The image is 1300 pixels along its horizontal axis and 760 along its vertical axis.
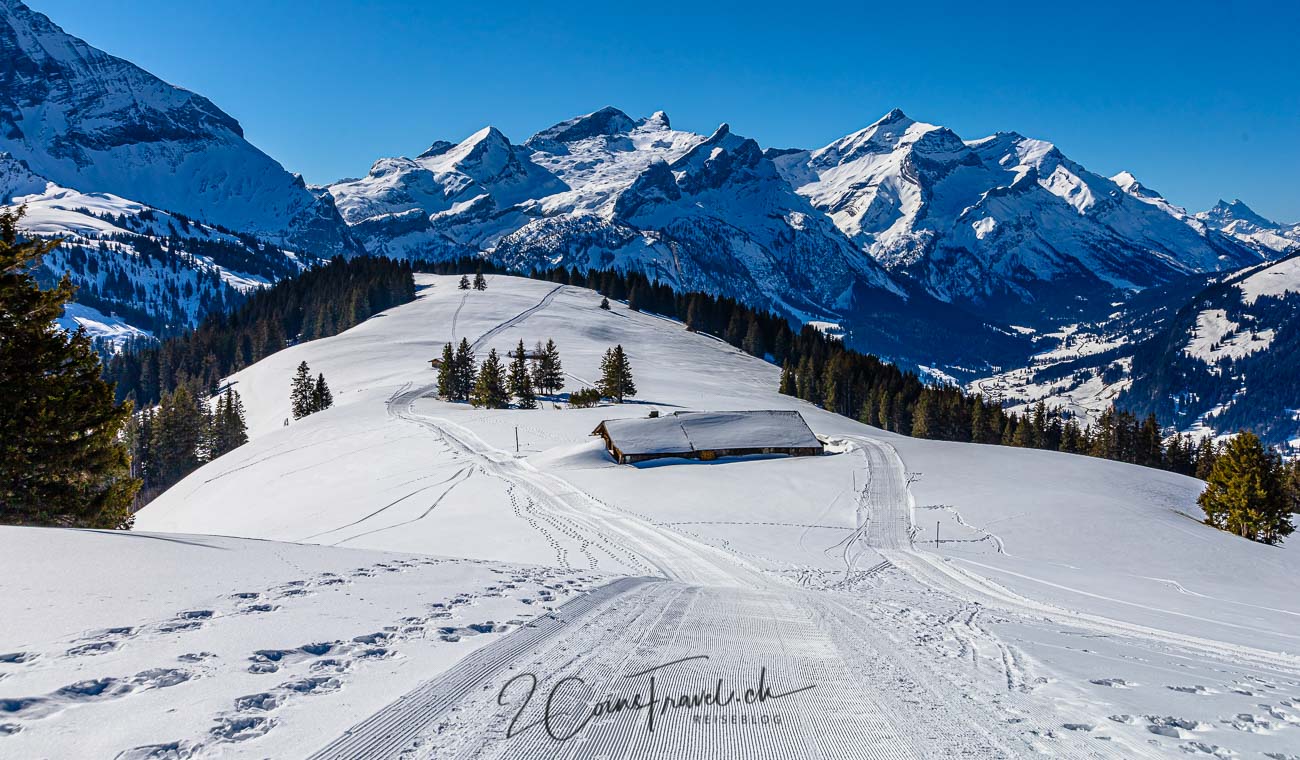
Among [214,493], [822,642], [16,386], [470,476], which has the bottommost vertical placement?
[214,493]

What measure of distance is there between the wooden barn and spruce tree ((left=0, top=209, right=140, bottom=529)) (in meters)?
30.9

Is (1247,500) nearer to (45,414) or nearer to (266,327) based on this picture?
(45,414)

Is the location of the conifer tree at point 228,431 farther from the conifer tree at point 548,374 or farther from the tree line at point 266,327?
the tree line at point 266,327

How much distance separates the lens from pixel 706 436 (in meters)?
50.8

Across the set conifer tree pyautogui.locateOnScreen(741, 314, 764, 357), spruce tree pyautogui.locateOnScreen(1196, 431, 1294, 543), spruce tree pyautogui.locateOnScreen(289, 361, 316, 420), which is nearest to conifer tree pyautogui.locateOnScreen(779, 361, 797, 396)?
conifer tree pyautogui.locateOnScreen(741, 314, 764, 357)

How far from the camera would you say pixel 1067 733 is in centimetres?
741

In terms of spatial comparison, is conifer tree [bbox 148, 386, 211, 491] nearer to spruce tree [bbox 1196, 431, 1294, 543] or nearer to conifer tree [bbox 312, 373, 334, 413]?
conifer tree [bbox 312, 373, 334, 413]

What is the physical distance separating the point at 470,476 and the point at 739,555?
20.0 m

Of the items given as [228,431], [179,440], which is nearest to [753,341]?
[228,431]

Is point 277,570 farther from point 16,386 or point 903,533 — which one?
point 903,533

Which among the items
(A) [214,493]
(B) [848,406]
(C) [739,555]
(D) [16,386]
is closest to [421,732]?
(D) [16,386]

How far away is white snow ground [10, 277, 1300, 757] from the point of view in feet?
21.8

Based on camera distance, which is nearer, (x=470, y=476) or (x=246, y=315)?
(x=470, y=476)

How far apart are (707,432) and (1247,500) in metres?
32.2
